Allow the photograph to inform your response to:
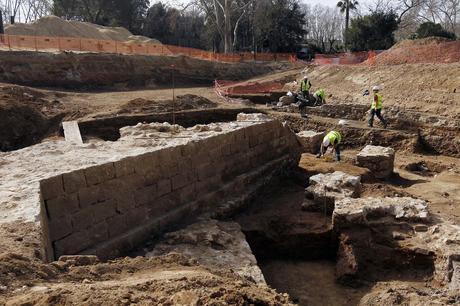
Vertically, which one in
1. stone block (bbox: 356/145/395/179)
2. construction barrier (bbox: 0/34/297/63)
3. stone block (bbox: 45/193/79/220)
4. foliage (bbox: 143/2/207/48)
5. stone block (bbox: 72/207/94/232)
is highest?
foliage (bbox: 143/2/207/48)

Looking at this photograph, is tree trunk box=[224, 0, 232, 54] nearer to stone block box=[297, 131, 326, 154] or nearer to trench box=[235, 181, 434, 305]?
stone block box=[297, 131, 326, 154]

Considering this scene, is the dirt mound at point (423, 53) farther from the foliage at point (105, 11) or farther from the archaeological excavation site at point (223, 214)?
the foliage at point (105, 11)

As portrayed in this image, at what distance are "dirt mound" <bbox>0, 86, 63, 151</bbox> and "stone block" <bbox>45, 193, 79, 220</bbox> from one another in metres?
9.39

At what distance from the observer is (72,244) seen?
5473mm

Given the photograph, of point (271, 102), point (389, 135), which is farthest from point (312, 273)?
point (271, 102)

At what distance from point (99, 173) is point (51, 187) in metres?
0.72

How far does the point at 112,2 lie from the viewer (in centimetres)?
4209

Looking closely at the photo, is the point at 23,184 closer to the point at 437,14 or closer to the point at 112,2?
the point at 112,2

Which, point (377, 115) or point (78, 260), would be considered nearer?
point (78, 260)

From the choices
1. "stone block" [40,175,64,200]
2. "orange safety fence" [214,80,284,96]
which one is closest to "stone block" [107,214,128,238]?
"stone block" [40,175,64,200]

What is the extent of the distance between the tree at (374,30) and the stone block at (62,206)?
35.3m

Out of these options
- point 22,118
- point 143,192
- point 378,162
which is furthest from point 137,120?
point 143,192

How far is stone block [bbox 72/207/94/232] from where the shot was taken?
5.53 m

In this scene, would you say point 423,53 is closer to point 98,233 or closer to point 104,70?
point 104,70
